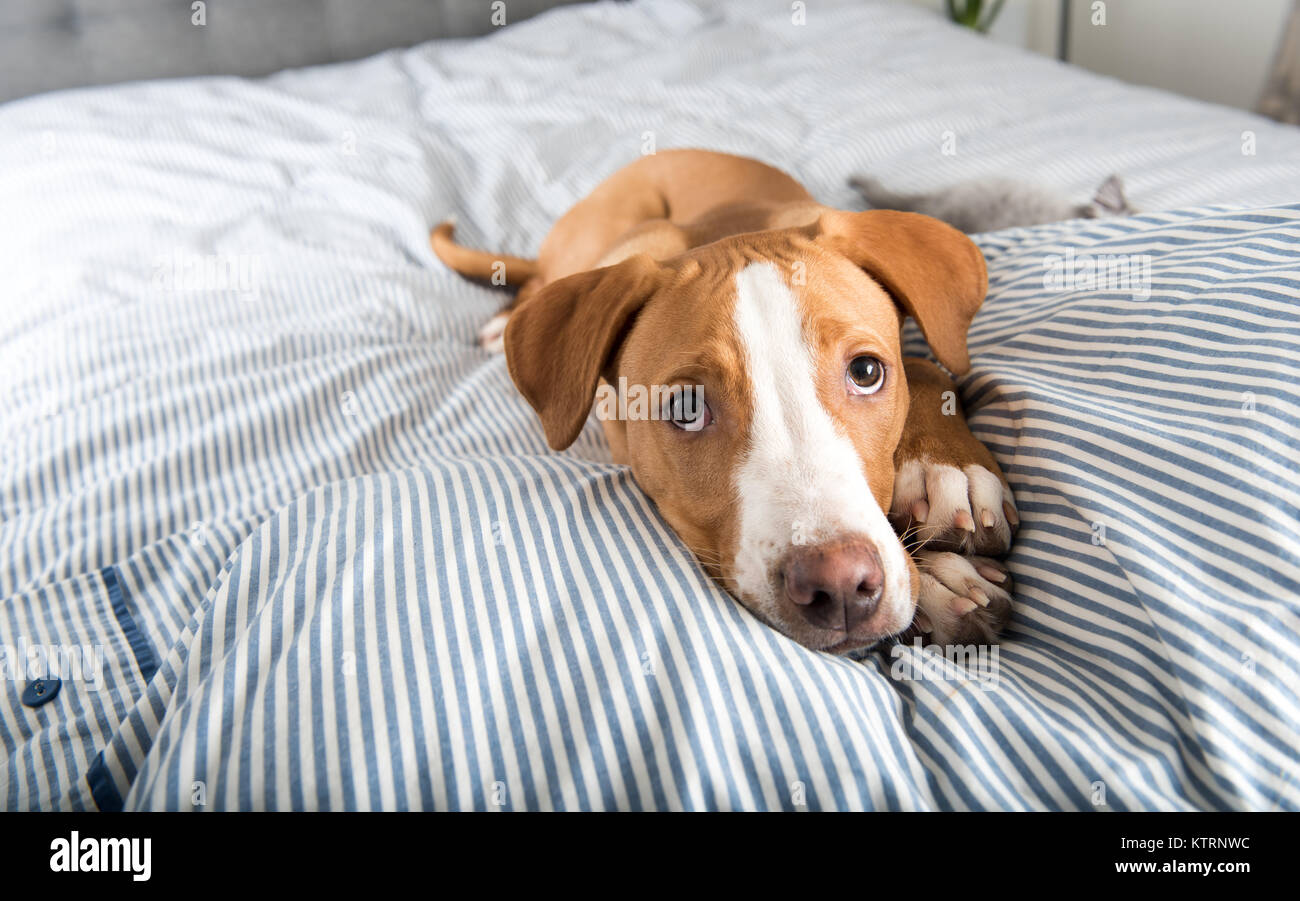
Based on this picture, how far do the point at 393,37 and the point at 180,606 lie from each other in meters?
4.08

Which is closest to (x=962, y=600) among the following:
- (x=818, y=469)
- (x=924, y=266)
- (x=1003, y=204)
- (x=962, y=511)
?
(x=962, y=511)

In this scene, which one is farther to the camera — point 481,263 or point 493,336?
point 481,263

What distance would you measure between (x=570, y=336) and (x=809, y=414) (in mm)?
512

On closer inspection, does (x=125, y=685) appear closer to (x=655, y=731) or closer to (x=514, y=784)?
(x=514, y=784)

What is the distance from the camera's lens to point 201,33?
14.2 ft

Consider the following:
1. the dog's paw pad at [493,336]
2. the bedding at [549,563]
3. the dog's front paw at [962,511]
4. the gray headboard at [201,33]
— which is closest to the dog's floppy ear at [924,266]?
the bedding at [549,563]

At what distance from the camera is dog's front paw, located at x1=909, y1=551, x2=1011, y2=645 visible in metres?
1.33

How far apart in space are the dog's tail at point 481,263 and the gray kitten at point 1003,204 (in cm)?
120

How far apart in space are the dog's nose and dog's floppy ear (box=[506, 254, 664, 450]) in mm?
552

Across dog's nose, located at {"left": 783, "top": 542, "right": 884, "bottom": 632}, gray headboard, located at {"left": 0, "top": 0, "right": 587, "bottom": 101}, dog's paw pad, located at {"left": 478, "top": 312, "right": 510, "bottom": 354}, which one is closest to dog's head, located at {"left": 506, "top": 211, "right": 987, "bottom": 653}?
dog's nose, located at {"left": 783, "top": 542, "right": 884, "bottom": 632}

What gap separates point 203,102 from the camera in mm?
3703

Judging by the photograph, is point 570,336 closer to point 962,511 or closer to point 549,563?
point 549,563

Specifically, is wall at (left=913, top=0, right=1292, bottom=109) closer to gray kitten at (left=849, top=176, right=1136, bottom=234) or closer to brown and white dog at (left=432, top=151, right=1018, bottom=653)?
gray kitten at (left=849, top=176, right=1136, bottom=234)

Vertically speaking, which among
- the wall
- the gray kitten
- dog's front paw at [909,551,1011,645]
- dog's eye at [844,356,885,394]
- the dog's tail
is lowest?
dog's front paw at [909,551,1011,645]
